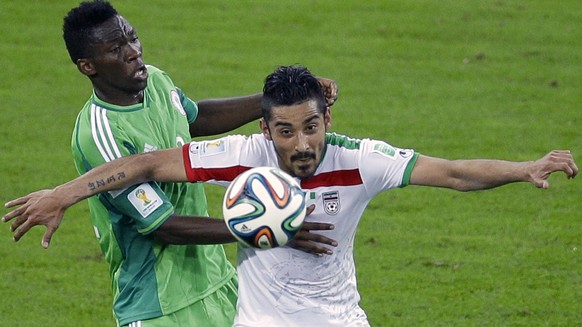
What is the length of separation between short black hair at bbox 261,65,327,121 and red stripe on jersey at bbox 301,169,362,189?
35 cm

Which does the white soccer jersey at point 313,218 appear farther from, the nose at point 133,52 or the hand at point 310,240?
the nose at point 133,52

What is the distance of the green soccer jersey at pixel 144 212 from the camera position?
6797mm

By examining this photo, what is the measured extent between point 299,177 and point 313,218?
0.79ft

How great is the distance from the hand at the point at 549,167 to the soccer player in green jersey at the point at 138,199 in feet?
4.58

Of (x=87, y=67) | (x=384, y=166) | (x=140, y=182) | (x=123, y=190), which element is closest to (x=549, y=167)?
(x=384, y=166)

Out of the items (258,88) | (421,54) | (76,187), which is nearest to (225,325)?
(76,187)

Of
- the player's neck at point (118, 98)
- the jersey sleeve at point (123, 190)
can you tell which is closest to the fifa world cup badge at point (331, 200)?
the jersey sleeve at point (123, 190)

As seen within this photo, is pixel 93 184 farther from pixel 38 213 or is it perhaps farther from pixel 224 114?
pixel 224 114

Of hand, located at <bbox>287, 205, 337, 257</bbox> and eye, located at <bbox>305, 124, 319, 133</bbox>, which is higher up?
eye, located at <bbox>305, 124, 319, 133</bbox>

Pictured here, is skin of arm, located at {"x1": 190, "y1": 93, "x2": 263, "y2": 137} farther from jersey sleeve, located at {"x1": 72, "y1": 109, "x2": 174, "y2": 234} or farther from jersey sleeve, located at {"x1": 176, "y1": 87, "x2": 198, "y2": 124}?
jersey sleeve, located at {"x1": 72, "y1": 109, "x2": 174, "y2": 234}

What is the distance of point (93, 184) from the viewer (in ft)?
21.6

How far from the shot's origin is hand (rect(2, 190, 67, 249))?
6.33 metres

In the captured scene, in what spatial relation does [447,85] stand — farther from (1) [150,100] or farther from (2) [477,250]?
(1) [150,100]

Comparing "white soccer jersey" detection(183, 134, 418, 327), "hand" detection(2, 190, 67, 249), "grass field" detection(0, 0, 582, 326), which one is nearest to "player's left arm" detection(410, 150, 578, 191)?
"white soccer jersey" detection(183, 134, 418, 327)
